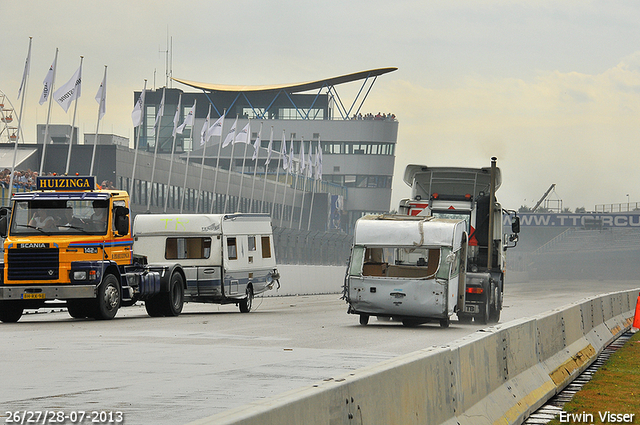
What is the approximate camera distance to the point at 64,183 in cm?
2156

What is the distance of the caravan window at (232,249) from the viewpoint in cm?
2547

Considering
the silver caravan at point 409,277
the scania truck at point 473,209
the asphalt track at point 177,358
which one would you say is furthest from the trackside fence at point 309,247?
the asphalt track at point 177,358

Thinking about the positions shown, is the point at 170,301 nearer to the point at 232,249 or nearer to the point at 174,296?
the point at 174,296

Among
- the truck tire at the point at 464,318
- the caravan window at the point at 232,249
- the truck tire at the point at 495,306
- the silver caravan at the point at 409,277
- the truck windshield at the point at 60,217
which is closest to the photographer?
the silver caravan at the point at 409,277

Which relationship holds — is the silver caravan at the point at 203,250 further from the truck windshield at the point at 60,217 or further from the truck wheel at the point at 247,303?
the truck windshield at the point at 60,217

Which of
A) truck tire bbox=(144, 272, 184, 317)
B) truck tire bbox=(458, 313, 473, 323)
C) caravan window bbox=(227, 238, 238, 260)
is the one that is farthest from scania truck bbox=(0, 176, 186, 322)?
truck tire bbox=(458, 313, 473, 323)

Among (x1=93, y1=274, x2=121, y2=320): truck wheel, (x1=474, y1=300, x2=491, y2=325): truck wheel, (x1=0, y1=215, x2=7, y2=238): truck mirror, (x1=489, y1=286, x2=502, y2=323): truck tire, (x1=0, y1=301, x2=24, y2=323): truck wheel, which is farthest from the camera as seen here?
(x1=489, y1=286, x2=502, y2=323): truck tire

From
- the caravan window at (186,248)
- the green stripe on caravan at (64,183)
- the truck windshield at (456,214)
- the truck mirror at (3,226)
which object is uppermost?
the green stripe on caravan at (64,183)

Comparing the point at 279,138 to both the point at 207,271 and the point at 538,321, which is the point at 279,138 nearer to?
the point at 207,271

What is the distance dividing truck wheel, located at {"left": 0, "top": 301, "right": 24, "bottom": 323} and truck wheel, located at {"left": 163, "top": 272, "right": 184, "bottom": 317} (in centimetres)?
364

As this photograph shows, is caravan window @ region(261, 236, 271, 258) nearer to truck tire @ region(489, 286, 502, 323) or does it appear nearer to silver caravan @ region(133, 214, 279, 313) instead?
silver caravan @ region(133, 214, 279, 313)

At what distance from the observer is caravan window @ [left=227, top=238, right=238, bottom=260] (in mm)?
25469

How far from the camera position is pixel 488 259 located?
23.7 meters

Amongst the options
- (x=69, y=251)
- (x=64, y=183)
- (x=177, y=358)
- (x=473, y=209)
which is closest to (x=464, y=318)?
(x=473, y=209)
